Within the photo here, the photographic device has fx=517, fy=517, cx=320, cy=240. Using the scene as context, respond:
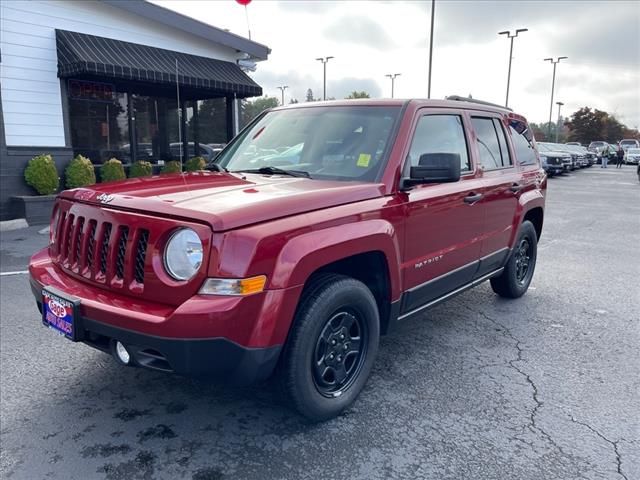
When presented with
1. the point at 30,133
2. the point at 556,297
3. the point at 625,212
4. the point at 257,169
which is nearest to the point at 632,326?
the point at 556,297

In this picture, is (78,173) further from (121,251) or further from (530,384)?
(530,384)

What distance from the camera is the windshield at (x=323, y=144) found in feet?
11.2

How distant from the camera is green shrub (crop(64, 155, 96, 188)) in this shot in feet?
35.1

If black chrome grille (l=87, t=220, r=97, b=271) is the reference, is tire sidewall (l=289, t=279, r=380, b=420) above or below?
below

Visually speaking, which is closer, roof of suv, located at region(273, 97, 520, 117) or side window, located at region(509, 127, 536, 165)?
roof of suv, located at region(273, 97, 520, 117)

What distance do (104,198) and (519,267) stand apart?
4.21 meters

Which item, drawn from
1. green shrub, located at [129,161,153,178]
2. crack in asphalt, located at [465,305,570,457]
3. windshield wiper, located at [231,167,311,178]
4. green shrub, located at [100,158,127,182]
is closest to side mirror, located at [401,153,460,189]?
windshield wiper, located at [231,167,311,178]

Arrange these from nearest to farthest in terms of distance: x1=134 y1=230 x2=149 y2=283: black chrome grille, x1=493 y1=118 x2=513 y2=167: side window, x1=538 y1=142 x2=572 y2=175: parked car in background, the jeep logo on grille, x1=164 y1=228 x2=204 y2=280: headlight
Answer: x1=164 y1=228 x2=204 y2=280: headlight, x1=134 y1=230 x2=149 y2=283: black chrome grille, the jeep logo on grille, x1=493 y1=118 x2=513 y2=167: side window, x1=538 y1=142 x2=572 y2=175: parked car in background

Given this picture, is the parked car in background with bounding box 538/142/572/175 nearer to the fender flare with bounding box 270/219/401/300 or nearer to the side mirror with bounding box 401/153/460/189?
the side mirror with bounding box 401/153/460/189

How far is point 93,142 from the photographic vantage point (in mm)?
12047

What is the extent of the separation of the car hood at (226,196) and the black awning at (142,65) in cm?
819

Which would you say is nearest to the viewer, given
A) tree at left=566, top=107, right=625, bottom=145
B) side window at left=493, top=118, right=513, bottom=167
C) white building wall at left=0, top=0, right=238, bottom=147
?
side window at left=493, top=118, right=513, bottom=167

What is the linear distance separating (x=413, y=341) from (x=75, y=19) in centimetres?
1045

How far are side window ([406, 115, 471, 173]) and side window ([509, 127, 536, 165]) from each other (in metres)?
1.19
